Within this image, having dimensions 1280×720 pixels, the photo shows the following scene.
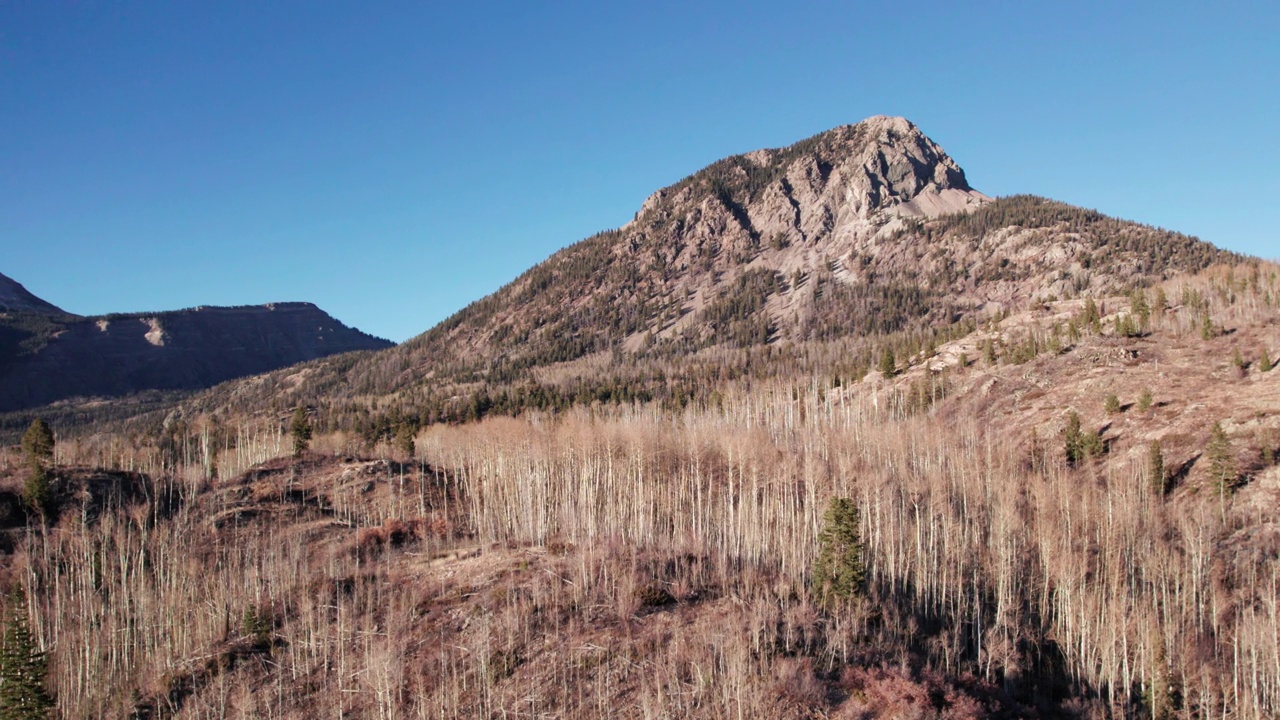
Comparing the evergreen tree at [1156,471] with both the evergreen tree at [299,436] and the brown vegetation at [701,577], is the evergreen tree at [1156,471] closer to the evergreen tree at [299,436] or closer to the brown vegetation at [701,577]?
the brown vegetation at [701,577]

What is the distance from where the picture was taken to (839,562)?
34.2 meters

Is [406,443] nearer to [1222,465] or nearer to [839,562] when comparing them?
[839,562]

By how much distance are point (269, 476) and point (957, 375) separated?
83387mm

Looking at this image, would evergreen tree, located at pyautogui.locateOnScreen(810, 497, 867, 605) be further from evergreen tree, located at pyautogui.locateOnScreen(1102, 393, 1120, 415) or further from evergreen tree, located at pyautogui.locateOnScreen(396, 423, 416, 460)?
evergreen tree, located at pyautogui.locateOnScreen(396, 423, 416, 460)

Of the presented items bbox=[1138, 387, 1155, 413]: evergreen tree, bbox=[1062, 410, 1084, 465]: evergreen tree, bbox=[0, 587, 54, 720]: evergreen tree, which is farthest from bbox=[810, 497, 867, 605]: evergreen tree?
bbox=[1138, 387, 1155, 413]: evergreen tree

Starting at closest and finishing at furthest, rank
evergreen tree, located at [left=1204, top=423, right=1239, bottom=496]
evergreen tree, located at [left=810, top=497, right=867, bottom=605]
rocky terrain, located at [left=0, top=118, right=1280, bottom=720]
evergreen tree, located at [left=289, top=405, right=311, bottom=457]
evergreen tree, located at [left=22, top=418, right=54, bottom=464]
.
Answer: rocky terrain, located at [left=0, top=118, right=1280, bottom=720]
evergreen tree, located at [left=810, top=497, right=867, bottom=605]
evergreen tree, located at [left=1204, top=423, right=1239, bottom=496]
evergreen tree, located at [left=22, top=418, right=54, bottom=464]
evergreen tree, located at [left=289, top=405, right=311, bottom=457]

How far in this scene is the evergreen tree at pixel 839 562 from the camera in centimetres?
3319

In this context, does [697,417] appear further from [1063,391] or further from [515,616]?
[515,616]

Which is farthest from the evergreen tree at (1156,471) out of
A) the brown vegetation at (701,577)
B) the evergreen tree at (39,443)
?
the evergreen tree at (39,443)

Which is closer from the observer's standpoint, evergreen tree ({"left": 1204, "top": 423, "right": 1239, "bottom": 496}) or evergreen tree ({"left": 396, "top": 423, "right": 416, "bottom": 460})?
evergreen tree ({"left": 1204, "top": 423, "right": 1239, "bottom": 496})

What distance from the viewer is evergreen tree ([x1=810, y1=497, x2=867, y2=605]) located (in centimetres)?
3319

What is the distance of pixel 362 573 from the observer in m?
38.6

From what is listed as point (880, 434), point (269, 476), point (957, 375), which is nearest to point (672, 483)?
point (880, 434)

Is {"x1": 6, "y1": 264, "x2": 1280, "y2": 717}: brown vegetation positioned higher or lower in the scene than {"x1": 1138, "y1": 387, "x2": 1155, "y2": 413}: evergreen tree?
lower
